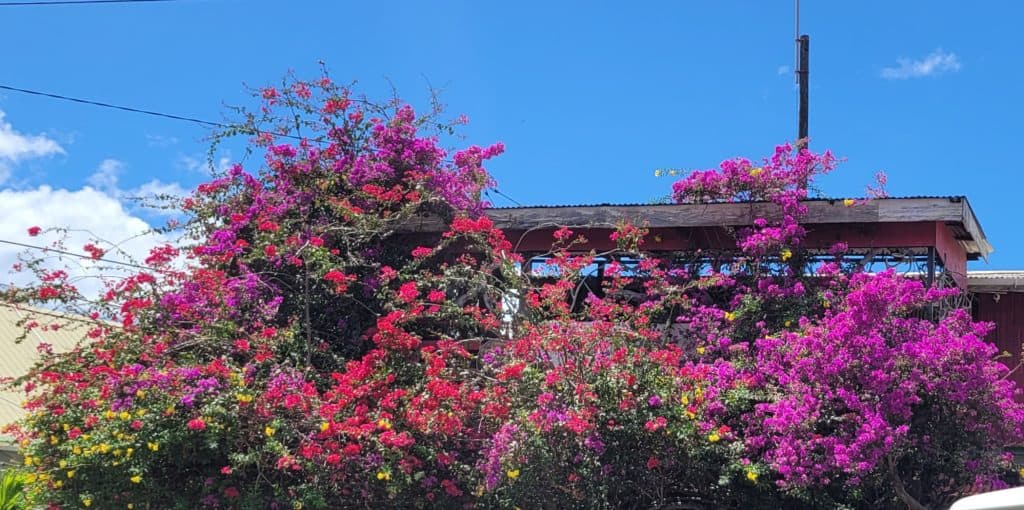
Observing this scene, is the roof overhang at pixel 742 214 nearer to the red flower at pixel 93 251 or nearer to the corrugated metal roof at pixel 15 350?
the red flower at pixel 93 251

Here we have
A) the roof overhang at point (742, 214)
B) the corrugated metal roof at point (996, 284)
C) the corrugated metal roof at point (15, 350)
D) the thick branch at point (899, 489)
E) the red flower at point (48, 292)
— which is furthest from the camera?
the corrugated metal roof at point (15, 350)

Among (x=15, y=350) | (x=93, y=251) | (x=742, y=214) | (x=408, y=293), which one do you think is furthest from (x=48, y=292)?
(x=15, y=350)

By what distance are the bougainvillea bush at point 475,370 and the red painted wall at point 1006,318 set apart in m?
3.44

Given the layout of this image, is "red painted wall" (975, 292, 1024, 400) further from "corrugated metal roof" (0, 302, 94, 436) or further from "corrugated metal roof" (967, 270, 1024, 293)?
"corrugated metal roof" (0, 302, 94, 436)

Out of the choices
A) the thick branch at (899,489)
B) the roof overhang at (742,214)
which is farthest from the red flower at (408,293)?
the thick branch at (899,489)

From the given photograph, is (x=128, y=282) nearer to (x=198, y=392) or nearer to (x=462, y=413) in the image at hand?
(x=198, y=392)

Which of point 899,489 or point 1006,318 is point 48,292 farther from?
point 1006,318

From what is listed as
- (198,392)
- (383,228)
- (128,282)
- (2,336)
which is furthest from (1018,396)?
(2,336)

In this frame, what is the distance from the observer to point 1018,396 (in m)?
11.5

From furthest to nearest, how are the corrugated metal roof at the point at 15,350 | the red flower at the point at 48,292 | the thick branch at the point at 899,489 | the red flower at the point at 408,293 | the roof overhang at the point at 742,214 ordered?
the corrugated metal roof at the point at 15,350
the red flower at the point at 48,292
the roof overhang at the point at 742,214
the red flower at the point at 408,293
the thick branch at the point at 899,489

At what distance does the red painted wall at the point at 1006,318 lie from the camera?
477 inches

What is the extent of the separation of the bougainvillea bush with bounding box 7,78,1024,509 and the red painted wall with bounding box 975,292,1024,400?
135 inches

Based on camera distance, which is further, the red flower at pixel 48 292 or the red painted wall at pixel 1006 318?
the red painted wall at pixel 1006 318

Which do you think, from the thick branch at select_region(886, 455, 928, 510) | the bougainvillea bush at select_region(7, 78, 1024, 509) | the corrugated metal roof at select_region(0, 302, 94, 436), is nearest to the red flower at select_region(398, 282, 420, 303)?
the bougainvillea bush at select_region(7, 78, 1024, 509)
